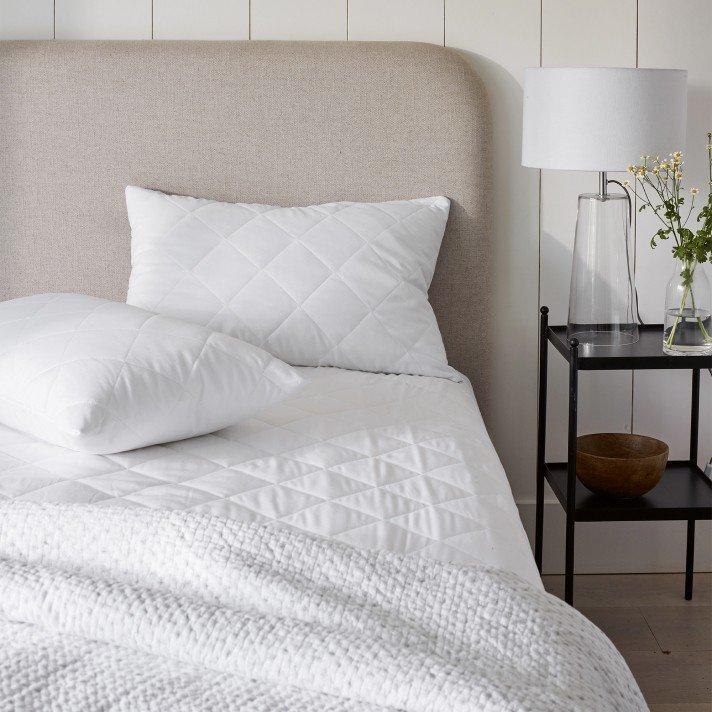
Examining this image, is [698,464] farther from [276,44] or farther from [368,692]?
[368,692]

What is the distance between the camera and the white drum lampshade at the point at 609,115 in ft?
6.36

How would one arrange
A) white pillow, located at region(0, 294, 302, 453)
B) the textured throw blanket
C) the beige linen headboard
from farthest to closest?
1. the beige linen headboard
2. white pillow, located at region(0, 294, 302, 453)
3. the textured throw blanket

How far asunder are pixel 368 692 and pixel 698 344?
144 centimetres

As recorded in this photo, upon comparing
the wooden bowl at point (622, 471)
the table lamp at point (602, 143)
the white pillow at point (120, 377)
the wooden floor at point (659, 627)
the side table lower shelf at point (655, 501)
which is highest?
the table lamp at point (602, 143)

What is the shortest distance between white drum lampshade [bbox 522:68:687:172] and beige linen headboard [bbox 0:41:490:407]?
0.90 ft

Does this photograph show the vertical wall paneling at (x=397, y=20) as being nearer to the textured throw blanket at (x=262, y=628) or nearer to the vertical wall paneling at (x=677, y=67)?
the vertical wall paneling at (x=677, y=67)

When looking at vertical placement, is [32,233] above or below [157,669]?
above

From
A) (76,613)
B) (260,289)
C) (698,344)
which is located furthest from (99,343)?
(698,344)

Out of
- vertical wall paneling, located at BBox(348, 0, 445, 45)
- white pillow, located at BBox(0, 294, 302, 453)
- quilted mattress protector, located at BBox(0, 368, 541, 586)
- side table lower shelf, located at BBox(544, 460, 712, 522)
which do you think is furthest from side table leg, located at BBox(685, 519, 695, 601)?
vertical wall paneling, located at BBox(348, 0, 445, 45)

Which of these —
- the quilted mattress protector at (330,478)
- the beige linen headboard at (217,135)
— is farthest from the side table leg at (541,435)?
the quilted mattress protector at (330,478)

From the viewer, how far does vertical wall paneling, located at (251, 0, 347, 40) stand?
89.4 inches

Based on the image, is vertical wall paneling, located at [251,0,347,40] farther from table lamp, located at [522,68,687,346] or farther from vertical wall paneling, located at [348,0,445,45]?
table lamp, located at [522,68,687,346]

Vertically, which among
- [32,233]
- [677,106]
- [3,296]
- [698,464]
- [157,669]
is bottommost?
[698,464]

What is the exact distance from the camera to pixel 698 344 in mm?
1997
